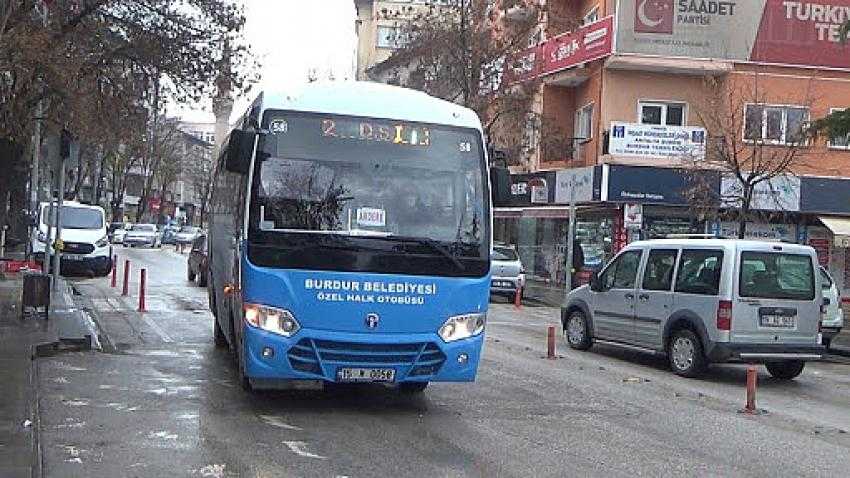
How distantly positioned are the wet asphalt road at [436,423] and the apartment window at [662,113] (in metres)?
18.3

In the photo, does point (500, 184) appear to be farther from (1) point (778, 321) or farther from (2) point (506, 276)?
(2) point (506, 276)

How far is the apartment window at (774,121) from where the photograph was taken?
1059 inches

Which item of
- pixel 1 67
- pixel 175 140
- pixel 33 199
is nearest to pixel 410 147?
pixel 1 67

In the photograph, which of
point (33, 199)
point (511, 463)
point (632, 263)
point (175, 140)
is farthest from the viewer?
A: point (175, 140)

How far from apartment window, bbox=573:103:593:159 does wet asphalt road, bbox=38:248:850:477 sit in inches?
780

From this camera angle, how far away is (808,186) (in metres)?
29.9

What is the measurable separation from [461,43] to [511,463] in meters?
28.0

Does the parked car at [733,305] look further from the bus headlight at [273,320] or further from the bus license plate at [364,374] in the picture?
the bus headlight at [273,320]

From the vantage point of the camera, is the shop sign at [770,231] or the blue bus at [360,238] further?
the shop sign at [770,231]

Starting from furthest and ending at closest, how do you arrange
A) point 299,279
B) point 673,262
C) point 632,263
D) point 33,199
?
point 33,199 → point 632,263 → point 673,262 → point 299,279

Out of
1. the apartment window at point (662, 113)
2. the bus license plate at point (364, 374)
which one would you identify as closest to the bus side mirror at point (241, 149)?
the bus license plate at point (364, 374)

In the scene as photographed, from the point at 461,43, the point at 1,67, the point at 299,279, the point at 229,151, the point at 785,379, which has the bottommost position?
the point at 785,379

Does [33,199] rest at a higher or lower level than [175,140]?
lower

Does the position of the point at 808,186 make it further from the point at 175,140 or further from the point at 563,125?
the point at 175,140
